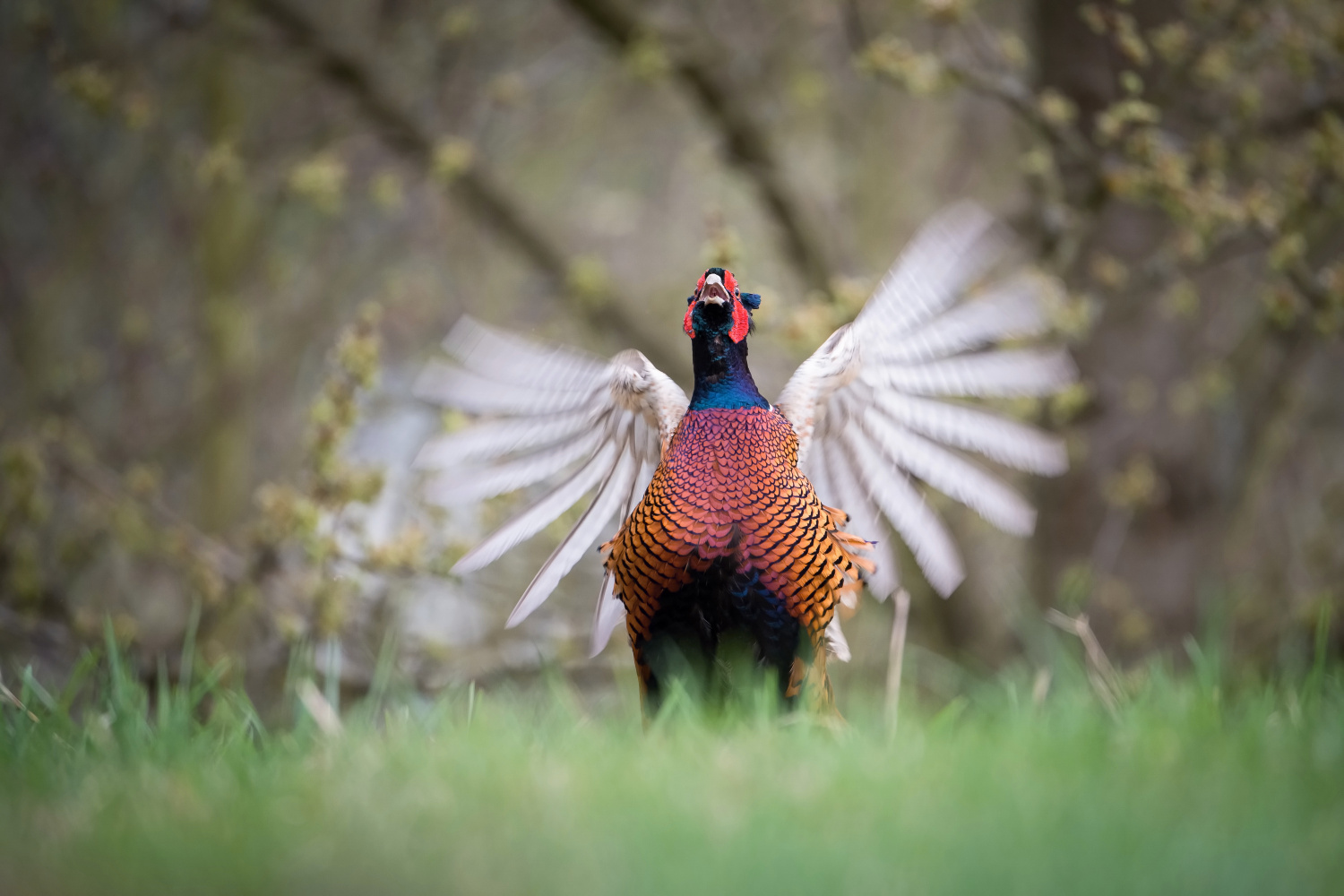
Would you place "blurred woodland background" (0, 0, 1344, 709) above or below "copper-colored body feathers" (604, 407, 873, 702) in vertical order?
above

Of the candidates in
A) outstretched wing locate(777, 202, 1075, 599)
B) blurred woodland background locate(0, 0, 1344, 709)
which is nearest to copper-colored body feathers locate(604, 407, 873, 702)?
outstretched wing locate(777, 202, 1075, 599)

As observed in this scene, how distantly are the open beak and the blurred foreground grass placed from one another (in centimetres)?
132

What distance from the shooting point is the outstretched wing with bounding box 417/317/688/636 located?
12.4 feet

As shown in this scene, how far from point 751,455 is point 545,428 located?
78cm

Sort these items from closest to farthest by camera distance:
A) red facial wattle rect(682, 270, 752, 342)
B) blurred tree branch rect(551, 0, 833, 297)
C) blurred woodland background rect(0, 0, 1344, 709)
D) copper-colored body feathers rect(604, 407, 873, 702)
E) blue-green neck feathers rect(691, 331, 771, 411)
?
copper-colored body feathers rect(604, 407, 873, 702) < blue-green neck feathers rect(691, 331, 771, 411) < red facial wattle rect(682, 270, 752, 342) < blurred woodland background rect(0, 0, 1344, 709) < blurred tree branch rect(551, 0, 833, 297)

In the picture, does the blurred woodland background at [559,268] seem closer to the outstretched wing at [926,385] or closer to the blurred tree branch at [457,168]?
the blurred tree branch at [457,168]

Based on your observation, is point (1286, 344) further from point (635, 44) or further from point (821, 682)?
point (821, 682)

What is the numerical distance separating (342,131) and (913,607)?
14.6ft

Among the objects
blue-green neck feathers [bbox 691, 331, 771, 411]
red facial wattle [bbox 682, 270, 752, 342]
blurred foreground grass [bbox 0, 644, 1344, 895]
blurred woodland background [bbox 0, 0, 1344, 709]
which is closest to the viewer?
blurred foreground grass [bbox 0, 644, 1344, 895]

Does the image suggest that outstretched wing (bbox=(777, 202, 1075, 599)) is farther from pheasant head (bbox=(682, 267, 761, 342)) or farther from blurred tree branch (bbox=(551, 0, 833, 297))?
blurred tree branch (bbox=(551, 0, 833, 297))

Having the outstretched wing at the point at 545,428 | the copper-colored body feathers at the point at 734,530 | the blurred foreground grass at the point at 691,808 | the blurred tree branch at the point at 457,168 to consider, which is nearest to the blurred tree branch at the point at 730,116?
the blurred tree branch at the point at 457,168

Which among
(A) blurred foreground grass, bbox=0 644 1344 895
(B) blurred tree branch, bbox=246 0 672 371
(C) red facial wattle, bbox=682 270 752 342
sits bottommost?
(A) blurred foreground grass, bbox=0 644 1344 895

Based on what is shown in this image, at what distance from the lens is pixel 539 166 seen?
9406 millimetres

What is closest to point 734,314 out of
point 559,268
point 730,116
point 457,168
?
point 457,168
